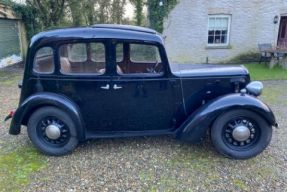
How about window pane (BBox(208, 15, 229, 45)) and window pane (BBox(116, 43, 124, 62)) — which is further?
window pane (BBox(208, 15, 229, 45))

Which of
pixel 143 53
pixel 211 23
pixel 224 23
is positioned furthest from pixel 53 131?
pixel 224 23

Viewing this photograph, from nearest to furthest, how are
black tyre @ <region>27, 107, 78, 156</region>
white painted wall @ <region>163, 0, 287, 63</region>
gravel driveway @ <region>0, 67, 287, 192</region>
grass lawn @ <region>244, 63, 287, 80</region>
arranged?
gravel driveway @ <region>0, 67, 287, 192</region>
black tyre @ <region>27, 107, 78, 156</region>
grass lawn @ <region>244, 63, 287, 80</region>
white painted wall @ <region>163, 0, 287, 63</region>

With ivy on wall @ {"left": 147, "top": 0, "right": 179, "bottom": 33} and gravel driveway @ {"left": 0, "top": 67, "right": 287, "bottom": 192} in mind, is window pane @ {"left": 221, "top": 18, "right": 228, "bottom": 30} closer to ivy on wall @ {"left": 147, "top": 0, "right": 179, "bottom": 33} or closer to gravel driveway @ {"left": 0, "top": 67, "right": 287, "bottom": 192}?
ivy on wall @ {"left": 147, "top": 0, "right": 179, "bottom": 33}

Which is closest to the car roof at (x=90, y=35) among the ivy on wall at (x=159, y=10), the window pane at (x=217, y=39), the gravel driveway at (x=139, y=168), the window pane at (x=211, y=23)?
the gravel driveway at (x=139, y=168)

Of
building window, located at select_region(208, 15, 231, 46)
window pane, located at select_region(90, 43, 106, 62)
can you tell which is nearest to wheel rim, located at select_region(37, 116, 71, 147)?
window pane, located at select_region(90, 43, 106, 62)

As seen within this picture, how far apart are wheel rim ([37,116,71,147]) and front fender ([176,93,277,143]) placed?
182 centimetres

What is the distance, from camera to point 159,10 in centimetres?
1147

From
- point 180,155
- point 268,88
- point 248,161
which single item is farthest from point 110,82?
point 268,88

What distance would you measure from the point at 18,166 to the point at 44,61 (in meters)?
1.60

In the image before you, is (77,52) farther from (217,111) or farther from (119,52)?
(217,111)

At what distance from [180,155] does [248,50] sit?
10.7m

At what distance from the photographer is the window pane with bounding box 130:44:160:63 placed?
385 centimetres

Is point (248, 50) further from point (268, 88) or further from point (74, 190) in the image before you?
point (74, 190)

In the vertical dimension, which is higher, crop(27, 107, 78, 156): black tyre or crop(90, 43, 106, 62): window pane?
crop(90, 43, 106, 62): window pane
